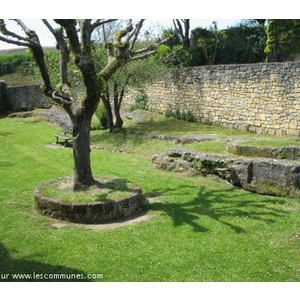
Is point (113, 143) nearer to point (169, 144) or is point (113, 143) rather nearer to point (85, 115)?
point (169, 144)

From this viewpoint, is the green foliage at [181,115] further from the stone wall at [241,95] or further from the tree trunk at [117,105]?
the tree trunk at [117,105]

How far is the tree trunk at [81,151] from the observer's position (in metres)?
9.38

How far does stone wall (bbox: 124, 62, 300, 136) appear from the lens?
617 inches

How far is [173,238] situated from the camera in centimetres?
754

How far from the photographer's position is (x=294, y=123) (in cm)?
1556

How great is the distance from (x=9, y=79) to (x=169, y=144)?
22740mm

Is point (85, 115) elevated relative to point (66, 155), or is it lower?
elevated

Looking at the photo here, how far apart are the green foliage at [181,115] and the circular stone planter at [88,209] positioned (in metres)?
11.6

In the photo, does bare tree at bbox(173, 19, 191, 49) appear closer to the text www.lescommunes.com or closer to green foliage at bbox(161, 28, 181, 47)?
green foliage at bbox(161, 28, 181, 47)

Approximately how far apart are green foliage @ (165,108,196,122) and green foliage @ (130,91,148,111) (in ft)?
6.58

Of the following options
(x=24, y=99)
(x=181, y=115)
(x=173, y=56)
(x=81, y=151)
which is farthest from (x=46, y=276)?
(x=24, y=99)

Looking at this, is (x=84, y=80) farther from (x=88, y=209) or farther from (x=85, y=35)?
(x=88, y=209)

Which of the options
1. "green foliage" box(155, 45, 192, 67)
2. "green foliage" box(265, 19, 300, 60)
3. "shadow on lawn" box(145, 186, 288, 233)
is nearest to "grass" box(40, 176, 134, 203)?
"shadow on lawn" box(145, 186, 288, 233)

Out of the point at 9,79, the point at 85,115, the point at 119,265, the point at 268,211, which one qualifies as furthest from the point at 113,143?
the point at 9,79
